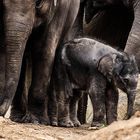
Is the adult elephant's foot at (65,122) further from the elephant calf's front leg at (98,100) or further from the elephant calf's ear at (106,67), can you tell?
the elephant calf's ear at (106,67)

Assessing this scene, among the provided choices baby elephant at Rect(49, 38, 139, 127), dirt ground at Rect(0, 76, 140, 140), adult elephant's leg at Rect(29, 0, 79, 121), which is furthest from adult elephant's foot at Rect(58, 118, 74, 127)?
dirt ground at Rect(0, 76, 140, 140)

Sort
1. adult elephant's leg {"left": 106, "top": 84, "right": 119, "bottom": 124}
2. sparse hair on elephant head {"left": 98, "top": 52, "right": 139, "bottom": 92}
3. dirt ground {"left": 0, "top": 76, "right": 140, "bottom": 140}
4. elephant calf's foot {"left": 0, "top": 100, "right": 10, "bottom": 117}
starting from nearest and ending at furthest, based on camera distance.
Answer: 1. dirt ground {"left": 0, "top": 76, "right": 140, "bottom": 140}
2. elephant calf's foot {"left": 0, "top": 100, "right": 10, "bottom": 117}
3. sparse hair on elephant head {"left": 98, "top": 52, "right": 139, "bottom": 92}
4. adult elephant's leg {"left": 106, "top": 84, "right": 119, "bottom": 124}

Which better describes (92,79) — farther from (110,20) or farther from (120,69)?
(110,20)

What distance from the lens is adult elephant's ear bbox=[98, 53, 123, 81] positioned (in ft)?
23.2

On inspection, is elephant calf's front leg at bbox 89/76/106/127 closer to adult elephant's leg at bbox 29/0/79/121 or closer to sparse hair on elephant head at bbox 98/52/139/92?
sparse hair on elephant head at bbox 98/52/139/92

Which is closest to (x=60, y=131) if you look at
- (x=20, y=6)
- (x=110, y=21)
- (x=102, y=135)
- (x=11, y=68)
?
(x=11, y=68)

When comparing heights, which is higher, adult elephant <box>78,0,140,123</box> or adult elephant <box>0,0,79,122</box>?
adult elephant <box>0,0,79,122</box>

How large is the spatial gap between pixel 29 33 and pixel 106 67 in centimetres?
85

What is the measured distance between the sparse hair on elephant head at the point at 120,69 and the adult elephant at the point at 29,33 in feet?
2.16

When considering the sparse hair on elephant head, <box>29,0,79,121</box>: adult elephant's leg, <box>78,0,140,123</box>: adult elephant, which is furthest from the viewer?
<box>78,0,140,123</box>: adult elephant

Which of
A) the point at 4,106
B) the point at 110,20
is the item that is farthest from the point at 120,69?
the point at 110,20

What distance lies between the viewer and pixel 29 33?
682cm

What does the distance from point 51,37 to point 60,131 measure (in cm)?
132

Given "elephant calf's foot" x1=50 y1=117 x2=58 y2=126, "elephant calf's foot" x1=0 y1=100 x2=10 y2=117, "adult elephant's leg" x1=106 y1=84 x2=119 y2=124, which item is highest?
"elephant calf's foot" x1=0 y1=100 x2=10 y2=117
